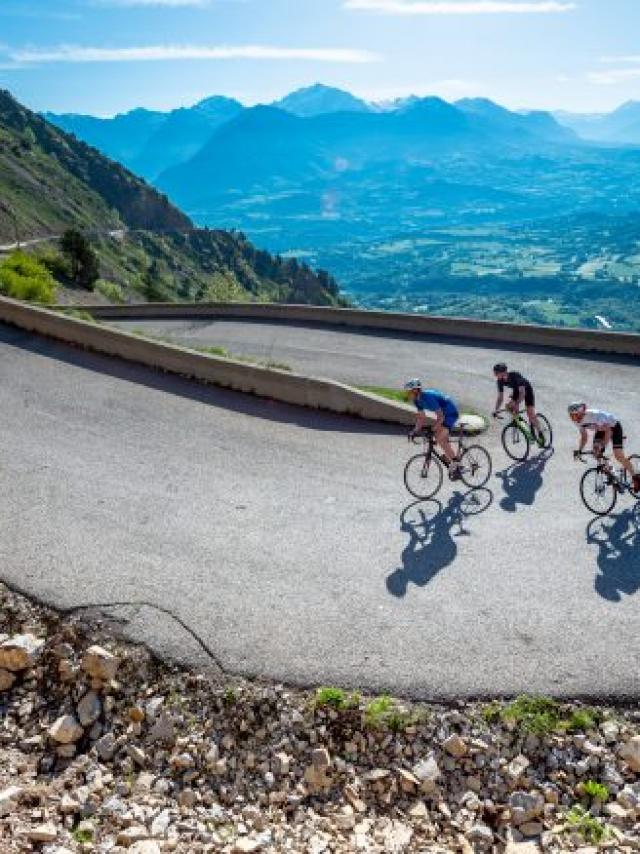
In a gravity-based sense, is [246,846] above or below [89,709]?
below

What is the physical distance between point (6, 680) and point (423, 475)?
6.91m

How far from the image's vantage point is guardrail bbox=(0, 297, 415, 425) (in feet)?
51.8

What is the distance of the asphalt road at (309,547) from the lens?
8.07 meters

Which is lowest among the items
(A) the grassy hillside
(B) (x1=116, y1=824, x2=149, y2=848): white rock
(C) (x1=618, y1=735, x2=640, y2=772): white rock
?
(B) (x1=116, y1=824, x2=149, y2=848): white rock

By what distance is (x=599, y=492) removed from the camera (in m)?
11.5

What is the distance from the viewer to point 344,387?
52.6 ft

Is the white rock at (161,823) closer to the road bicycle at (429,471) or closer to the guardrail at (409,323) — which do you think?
the road bicycle at (429,471)

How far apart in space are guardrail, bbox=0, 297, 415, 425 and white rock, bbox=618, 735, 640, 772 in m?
8.85

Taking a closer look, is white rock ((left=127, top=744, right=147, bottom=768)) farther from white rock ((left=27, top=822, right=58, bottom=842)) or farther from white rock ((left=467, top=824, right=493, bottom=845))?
white rock ((left=467, top=824, right=493, bottom=845))

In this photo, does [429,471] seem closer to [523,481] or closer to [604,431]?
[523,481]

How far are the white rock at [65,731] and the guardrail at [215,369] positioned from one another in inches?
369

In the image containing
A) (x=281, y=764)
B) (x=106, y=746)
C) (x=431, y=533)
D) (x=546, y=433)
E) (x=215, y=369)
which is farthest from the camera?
(x=215, y=369)

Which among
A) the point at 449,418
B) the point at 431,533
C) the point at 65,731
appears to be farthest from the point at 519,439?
the point at 65,731

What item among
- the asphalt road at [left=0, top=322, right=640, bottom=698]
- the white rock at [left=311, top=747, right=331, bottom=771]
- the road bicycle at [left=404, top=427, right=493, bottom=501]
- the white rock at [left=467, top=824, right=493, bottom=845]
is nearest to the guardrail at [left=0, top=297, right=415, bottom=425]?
the asphalt road at [left=0, top=322, right=640, bottom=698]
